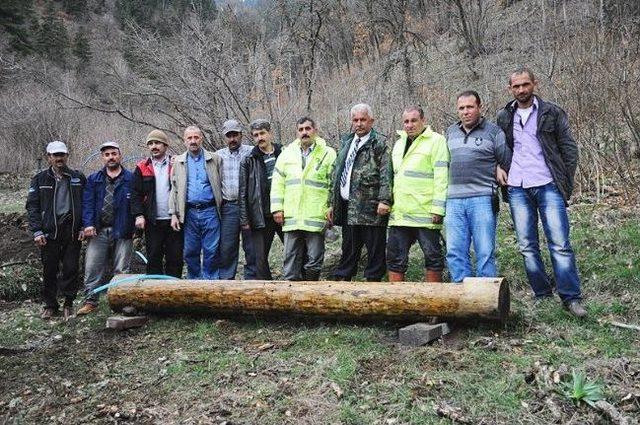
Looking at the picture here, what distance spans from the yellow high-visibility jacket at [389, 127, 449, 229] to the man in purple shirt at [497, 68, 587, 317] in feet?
2.10

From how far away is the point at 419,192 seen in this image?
5516 mm

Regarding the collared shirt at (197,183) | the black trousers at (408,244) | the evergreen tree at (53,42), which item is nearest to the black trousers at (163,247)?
the collared shirt at (197,183)

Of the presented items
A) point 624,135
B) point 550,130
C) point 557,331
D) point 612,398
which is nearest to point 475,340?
point 557,331

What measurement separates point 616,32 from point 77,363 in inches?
337

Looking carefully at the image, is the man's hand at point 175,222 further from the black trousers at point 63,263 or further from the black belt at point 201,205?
the black trousers at point 63,263

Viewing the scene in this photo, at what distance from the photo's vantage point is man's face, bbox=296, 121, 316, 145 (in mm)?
6105

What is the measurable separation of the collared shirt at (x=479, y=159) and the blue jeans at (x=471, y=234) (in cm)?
9

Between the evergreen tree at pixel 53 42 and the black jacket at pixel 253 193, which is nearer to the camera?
the black jacket at pixel 253 193

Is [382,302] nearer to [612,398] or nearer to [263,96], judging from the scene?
[612,398]

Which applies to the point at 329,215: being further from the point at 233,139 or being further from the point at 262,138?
Result: the point at 233,139

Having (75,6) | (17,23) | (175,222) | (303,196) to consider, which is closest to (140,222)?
(175,222)

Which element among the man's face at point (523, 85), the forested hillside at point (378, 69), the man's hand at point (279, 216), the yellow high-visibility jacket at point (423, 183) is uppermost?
the forested hillside at point (378, 69)

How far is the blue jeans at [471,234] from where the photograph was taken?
527 cm

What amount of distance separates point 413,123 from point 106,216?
144 inches
